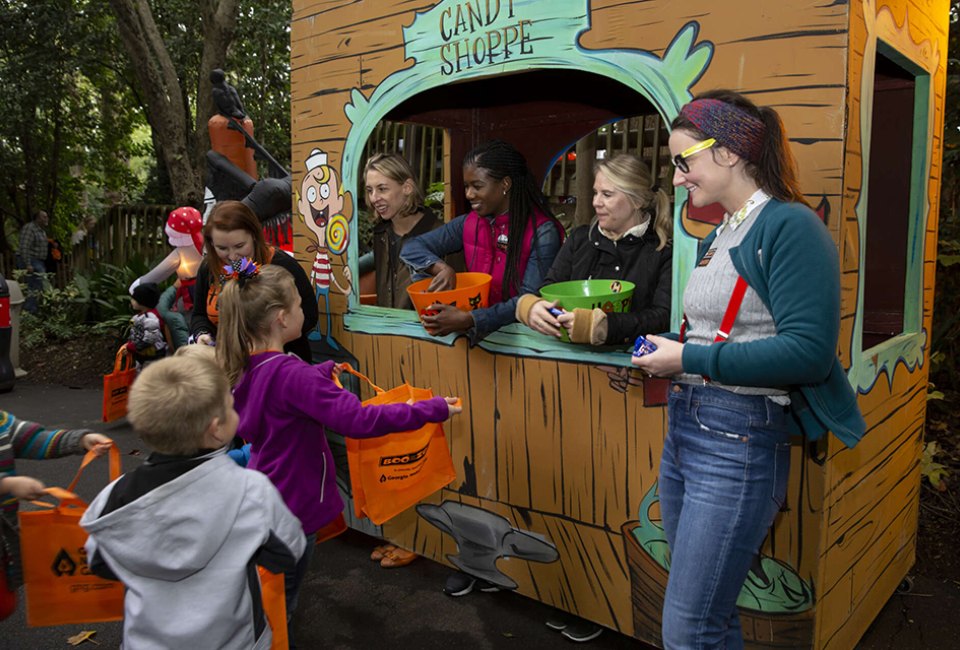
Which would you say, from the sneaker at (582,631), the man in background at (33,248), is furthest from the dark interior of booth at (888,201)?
the man in background at (33,248)

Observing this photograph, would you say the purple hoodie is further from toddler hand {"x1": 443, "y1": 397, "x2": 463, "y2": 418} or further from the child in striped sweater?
the child in striped sweater

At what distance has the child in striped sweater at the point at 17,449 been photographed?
228 centimetres

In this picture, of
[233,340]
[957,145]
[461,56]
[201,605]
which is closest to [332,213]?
[461,56]

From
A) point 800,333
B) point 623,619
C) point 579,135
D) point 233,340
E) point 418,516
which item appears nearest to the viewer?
point 800,333

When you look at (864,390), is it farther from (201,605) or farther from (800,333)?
(201,605)

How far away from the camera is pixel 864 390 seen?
2717mm

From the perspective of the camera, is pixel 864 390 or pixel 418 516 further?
pixel 418 516

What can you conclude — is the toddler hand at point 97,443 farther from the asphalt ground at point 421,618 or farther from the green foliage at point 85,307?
the green foliage at point 85,307

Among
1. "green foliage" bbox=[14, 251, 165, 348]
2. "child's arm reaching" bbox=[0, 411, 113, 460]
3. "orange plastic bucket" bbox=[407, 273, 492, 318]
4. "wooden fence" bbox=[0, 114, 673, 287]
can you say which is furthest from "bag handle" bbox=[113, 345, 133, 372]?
"green foliage" bbox=[14, 251, 165, 348]

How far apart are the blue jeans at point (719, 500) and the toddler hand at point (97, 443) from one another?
162 cm

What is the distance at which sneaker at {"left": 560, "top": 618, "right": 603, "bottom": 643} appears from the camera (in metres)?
3.15

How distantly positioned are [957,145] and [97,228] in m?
12.0

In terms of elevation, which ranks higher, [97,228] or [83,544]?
[97,228]

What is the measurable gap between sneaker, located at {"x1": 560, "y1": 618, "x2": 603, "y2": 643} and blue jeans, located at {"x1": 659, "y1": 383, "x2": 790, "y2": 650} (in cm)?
125
